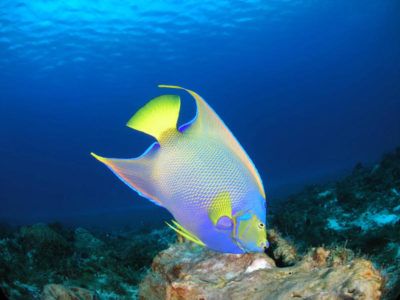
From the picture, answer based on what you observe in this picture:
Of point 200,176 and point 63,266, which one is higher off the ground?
point 200,176

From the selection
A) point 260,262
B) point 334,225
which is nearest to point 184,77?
point 334,225

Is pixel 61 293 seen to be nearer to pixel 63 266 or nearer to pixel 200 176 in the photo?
pixel 200 176

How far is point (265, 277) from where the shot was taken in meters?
1.92

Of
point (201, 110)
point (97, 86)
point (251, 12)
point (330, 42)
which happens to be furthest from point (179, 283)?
point (330, 42)

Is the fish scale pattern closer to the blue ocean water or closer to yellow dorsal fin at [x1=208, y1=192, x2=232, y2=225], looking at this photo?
yellow dorsal fin at [x1=208, y1=192, x2=232, y2=225]

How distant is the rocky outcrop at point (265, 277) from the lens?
1613 millimetres

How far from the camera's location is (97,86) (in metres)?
43.5

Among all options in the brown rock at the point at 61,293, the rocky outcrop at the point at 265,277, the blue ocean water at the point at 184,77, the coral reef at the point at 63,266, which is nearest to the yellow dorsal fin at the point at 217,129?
the rocky outcrop at the point at 265,277

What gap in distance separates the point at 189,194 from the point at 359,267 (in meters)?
1.12

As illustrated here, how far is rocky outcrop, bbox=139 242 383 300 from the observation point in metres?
1.61

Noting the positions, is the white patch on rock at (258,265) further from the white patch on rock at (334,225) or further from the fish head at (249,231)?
the white patch on rock at (334,225)

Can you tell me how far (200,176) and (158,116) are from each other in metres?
0.27

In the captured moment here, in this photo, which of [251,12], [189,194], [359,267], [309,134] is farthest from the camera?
[309,134]

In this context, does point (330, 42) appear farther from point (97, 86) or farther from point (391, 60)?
point (97, 86)
